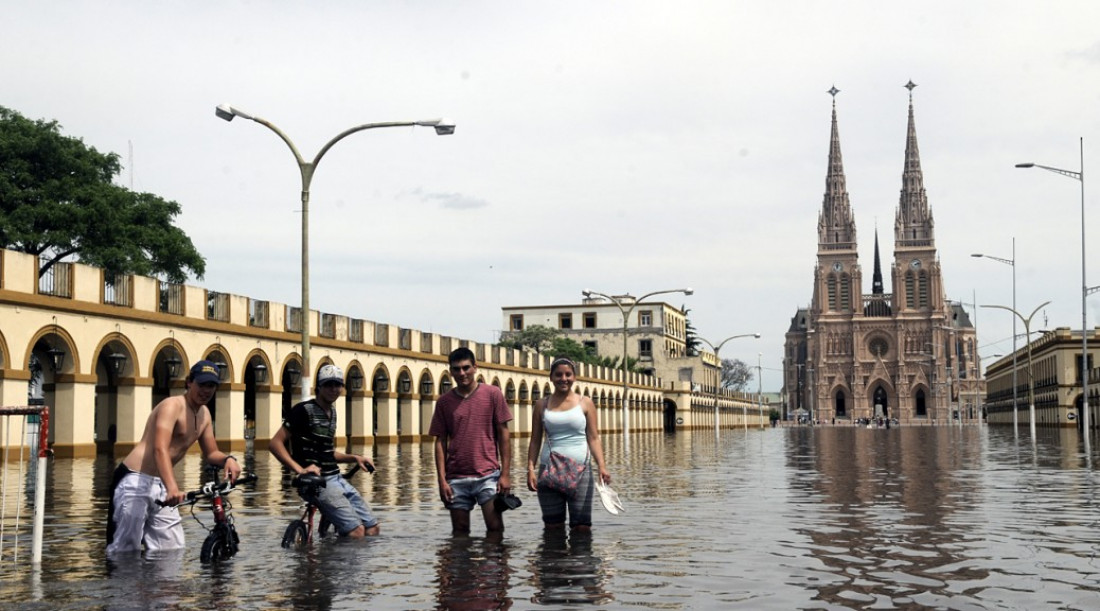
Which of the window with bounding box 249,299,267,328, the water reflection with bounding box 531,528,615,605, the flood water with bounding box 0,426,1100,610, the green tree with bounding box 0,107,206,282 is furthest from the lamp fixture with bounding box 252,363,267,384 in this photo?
the water reflection with bounding box 531,528,615,605

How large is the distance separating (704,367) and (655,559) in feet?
426

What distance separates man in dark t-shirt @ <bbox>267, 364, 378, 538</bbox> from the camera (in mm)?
10344

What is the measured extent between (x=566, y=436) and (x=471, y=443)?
2.79 feet

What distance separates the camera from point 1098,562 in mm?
9641

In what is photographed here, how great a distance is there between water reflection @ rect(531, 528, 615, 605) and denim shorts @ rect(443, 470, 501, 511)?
65 cm

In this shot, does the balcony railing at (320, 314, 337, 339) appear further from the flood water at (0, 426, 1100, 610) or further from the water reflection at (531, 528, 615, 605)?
the water reflection at (531, 528, 615, 605)

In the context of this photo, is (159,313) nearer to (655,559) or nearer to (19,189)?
(19,189)

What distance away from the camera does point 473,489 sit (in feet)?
35.7

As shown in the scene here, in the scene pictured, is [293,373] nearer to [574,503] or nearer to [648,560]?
[574,503]

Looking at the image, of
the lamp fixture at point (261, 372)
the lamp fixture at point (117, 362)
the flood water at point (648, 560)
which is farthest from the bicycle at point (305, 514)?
the lamp fixture at point (261, 372)

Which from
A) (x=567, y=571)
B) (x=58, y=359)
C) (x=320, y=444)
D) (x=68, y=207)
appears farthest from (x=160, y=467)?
(x=68, y=207)

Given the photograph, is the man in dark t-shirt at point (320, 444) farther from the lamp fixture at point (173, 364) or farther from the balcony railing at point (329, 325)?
the balcony railing at point (329, 325)

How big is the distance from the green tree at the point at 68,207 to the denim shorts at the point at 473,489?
1806 inches

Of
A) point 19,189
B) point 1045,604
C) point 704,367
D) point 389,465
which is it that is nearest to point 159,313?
point 389,465
